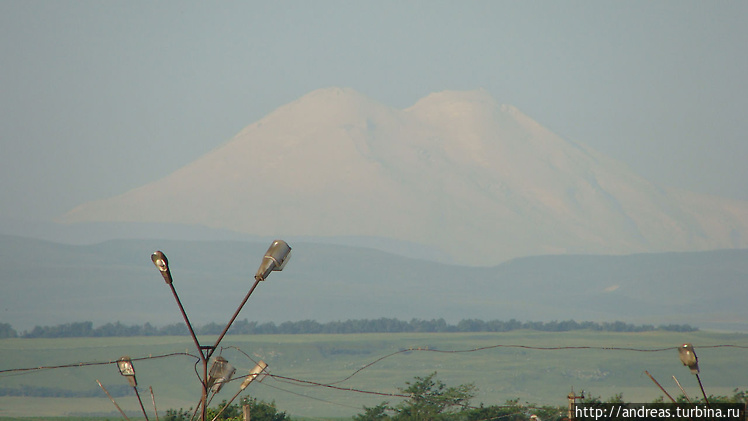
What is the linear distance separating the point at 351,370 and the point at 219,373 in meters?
138

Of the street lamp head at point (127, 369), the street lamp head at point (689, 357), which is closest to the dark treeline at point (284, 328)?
the street lamp head at point (127, 369)

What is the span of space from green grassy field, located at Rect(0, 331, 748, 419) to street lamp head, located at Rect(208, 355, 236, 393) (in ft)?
307

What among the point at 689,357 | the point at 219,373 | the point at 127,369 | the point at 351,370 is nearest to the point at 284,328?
the point at 351,370

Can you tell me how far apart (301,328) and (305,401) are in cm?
7301

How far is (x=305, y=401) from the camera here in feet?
396

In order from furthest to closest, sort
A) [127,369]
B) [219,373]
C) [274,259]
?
[127,369], [219,373], [274,259]

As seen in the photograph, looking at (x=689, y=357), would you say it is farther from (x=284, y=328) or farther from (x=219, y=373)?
(x=284, y=328)

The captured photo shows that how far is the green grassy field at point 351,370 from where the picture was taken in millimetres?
119312

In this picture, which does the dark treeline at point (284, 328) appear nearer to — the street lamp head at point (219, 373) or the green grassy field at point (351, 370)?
the green grassy field at point (351, 370)

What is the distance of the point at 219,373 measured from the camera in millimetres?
14867

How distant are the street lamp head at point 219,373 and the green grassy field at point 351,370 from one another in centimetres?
9351

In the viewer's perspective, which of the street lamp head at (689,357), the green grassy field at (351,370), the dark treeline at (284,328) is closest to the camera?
the street lamp head at (689,357)

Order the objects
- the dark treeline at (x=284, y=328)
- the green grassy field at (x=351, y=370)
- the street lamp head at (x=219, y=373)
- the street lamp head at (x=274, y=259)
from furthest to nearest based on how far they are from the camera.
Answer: the dark treeline at (x=284, y=328), the green grassy field at (x=351, y=370), the street lamp head at (x=219, y=373), the street lamp head at (x=274, y=259)

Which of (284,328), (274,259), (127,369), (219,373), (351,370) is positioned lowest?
(219,373)
